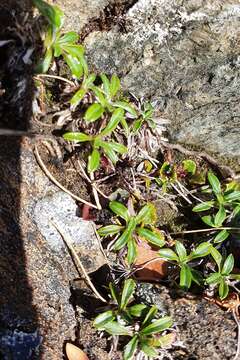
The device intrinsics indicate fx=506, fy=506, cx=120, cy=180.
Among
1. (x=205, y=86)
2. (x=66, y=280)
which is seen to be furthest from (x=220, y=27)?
(x=66, y=280)

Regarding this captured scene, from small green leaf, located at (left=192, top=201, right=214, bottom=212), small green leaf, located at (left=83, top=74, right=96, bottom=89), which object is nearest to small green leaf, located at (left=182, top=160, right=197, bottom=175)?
small green leaf, located at (left=192, top=201, right=214, bottom=212)

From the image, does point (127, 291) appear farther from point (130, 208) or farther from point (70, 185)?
point (70, 185)

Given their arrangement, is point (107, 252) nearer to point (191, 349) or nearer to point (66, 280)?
point (66, 280)

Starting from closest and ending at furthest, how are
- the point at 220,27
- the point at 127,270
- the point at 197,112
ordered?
the point at 220,27
the point at 127,270
the point at 197,112

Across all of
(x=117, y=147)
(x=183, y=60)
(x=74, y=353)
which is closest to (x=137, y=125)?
(x=117, y=147)

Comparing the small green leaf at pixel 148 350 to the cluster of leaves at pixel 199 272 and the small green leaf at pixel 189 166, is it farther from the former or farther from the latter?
the small green leaf at pixel 189 166

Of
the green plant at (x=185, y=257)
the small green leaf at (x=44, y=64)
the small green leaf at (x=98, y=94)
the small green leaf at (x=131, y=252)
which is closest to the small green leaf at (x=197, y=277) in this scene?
the green plant at (x=185, y=257)
